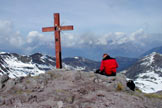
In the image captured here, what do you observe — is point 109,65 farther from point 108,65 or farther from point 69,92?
point 69,92

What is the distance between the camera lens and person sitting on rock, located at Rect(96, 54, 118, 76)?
1911 centimetres

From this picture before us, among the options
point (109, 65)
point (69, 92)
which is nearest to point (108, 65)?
point (109, 65)

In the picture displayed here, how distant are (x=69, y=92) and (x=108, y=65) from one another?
17.8 feet

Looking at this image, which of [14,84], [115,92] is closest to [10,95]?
[14,84]

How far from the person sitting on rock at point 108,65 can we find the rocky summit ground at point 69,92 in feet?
2.86

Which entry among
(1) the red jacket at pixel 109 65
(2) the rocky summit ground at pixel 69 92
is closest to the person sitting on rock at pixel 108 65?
(1) the red jacket at pixel 109 65

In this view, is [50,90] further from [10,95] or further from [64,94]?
[10,95]

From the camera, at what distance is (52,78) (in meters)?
18.5

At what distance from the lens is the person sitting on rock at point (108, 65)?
62.7ft

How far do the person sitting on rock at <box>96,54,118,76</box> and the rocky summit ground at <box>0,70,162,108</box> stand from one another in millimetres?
873

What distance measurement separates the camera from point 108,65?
19188mm

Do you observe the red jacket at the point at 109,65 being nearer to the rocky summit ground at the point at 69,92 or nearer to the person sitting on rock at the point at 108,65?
the person sitting on rock at the point at 108,65

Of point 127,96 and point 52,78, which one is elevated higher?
point 52,78

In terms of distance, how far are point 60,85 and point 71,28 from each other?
7382 mm
